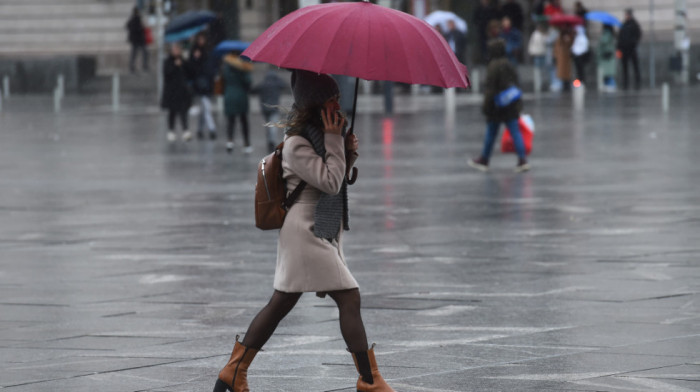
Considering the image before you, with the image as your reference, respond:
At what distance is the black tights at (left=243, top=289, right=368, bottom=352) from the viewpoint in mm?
5833

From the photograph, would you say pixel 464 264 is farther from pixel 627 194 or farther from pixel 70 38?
pixel 70 38

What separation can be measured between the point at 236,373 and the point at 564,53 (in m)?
30.5

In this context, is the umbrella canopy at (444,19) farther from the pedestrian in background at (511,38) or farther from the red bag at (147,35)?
the red bag at (147,35)

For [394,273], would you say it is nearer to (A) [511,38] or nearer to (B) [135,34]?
(A) [511,38]

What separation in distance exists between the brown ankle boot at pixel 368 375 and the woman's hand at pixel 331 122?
0.87 meters

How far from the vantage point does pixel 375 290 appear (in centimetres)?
900

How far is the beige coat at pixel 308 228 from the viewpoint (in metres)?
5.76

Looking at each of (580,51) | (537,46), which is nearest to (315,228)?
(580,51)

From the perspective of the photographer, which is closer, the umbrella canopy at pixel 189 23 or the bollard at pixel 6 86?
the umbrella canopy at pixel 189 23

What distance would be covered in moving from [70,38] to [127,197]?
112 ft

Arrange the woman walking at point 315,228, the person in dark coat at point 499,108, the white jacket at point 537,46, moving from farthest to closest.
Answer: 1. the white jacket at point 537,46
2. the person in dark coat at point 499,108
3. the woman walking at point 315,228

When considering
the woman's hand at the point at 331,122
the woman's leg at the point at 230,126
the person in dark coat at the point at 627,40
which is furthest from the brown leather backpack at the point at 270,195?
the person in dark coat at the point at 627,40

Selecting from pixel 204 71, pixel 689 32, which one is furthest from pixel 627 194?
pixel 689 32

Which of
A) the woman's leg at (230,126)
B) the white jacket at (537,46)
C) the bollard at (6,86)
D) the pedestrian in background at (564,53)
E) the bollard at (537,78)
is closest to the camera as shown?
the woman's leg at (230,126)
